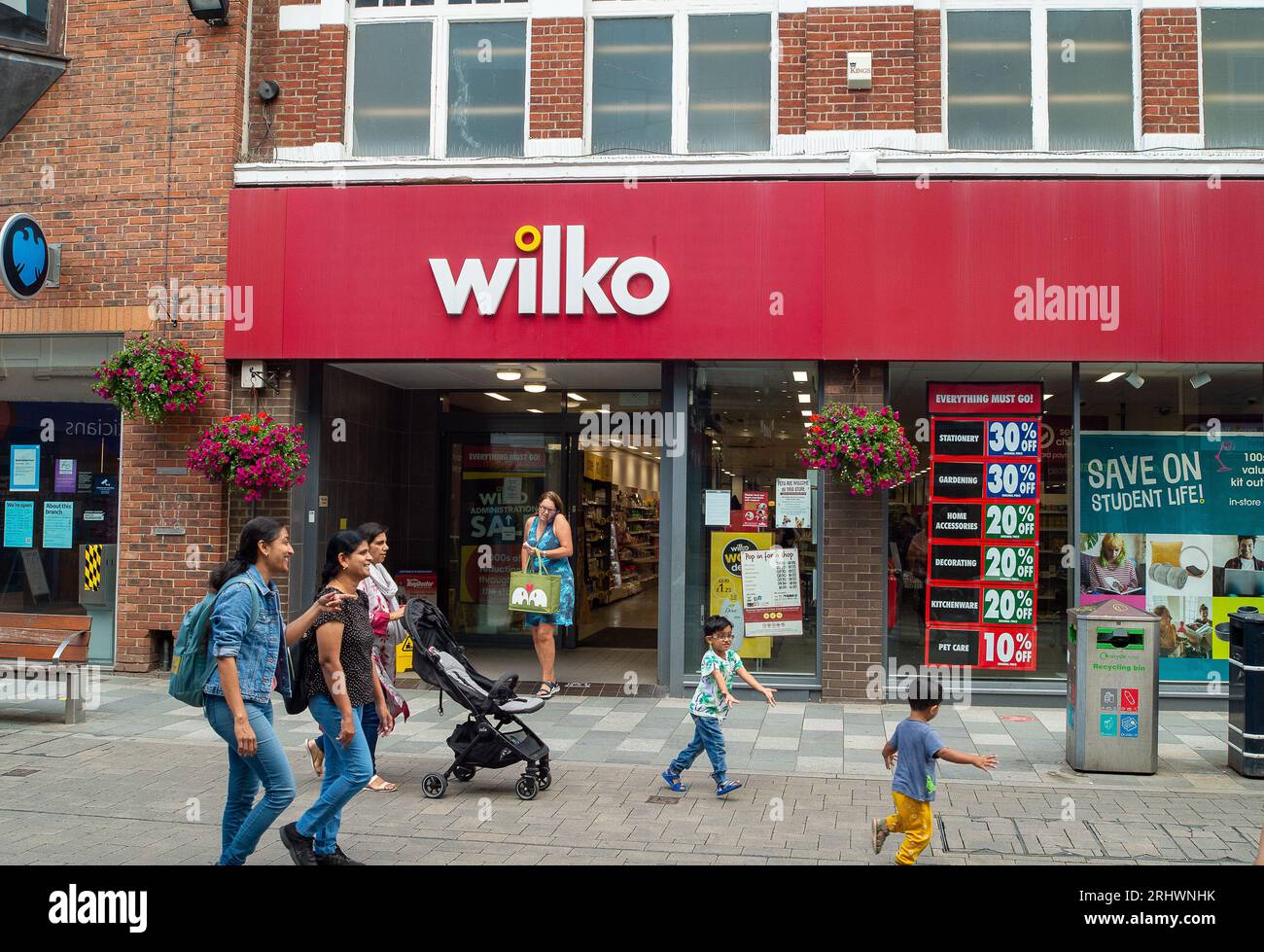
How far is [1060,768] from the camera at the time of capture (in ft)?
26.9

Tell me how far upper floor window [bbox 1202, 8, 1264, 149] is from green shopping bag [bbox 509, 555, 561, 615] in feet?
26.4

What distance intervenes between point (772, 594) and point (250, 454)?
5629mm

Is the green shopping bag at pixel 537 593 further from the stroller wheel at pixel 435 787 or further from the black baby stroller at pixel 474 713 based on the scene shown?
the stroller wheel at pixel 435 787

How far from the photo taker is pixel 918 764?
559 cm

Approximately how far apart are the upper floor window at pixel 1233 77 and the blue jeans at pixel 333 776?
1014 centimetres

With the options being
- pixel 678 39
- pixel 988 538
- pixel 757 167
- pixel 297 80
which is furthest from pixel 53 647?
pixel 988 538

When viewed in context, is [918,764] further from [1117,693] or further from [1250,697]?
[1250,697]

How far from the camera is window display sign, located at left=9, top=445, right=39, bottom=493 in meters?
12.3

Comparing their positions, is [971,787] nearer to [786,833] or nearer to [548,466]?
[786,833]

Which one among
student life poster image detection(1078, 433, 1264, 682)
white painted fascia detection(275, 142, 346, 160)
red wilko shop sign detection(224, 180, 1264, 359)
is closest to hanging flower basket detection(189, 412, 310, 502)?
red wilko shop sign detection(224, 180, 1264, 359)

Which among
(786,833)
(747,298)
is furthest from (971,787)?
(747,298)

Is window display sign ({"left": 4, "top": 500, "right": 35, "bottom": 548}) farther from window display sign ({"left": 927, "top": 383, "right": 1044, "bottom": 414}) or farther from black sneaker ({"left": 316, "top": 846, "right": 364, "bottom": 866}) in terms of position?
window display sign ({"left": 927, "top": 383, "right": 1044, "bottom": 414})

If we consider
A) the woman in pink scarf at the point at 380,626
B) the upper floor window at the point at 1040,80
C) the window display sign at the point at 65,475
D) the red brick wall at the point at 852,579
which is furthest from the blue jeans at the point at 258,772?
the upper floor window at the point at 1040,80

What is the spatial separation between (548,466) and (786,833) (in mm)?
8309
